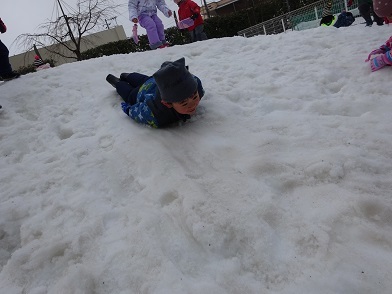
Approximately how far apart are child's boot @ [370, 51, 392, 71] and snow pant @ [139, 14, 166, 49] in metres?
4.29

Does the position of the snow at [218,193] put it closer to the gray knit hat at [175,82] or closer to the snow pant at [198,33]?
the gray knit hat at [175,82]

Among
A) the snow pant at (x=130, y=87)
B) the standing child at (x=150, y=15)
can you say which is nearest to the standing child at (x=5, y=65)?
the snow pant at (x=130, y=87)

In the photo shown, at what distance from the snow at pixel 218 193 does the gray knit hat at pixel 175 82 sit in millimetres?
312

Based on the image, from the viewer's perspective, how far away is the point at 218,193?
5.52 ft

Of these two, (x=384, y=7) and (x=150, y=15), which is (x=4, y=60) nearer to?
(x=150, y=15)

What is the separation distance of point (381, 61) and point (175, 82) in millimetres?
1773

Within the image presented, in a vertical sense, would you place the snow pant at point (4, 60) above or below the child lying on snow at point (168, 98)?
above

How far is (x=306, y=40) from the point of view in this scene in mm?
3779

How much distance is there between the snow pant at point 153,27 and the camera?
19.1 feet

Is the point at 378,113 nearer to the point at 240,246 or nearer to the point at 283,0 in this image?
the point at 240,246

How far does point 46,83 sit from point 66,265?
10.2 ft

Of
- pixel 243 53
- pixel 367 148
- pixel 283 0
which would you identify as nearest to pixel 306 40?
pixel 243 53

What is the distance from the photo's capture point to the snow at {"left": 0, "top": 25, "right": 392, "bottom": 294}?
1.27 meters

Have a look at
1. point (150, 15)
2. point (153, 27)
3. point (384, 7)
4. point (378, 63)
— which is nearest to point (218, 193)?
point (378, 63)
